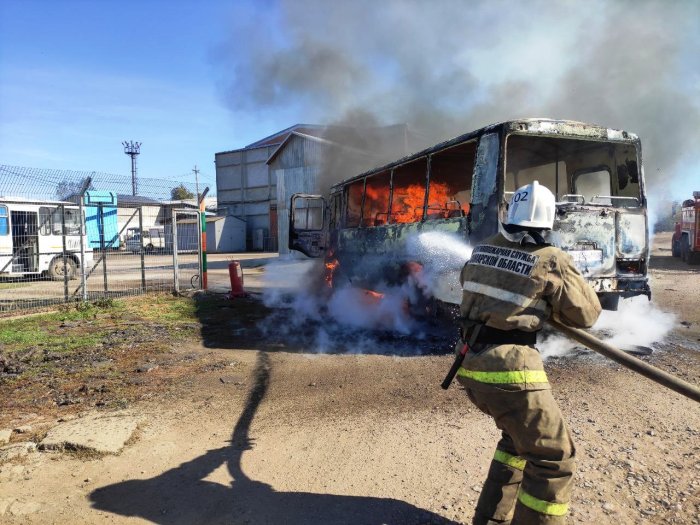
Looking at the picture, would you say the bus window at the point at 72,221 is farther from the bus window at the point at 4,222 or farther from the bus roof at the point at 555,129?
the bus roof at the point at 555,129

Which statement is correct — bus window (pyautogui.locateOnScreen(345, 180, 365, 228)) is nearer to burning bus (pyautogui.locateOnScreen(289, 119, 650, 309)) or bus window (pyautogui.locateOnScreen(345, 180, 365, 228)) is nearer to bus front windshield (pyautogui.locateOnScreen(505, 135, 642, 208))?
burning bus (pyautogui.locateOnScreen(289, 119, 650, 309))

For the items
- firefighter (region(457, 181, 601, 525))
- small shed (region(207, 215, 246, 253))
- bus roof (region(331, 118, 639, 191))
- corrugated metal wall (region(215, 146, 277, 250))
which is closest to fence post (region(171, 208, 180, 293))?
bus roof (region(331, 118, 639, 191))

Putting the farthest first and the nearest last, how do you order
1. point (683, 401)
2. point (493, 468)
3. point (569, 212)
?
point (569, 212) → point (683, 401) → point (493, 468)

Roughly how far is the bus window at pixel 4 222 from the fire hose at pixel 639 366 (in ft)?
38.2

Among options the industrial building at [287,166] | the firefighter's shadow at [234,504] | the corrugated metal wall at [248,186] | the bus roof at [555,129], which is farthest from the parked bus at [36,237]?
the corrugated metal wall at [248,186]

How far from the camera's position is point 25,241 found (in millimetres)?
9875

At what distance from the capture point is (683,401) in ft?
12.8

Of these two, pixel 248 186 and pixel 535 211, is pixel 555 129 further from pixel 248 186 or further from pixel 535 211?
pixel 248 186

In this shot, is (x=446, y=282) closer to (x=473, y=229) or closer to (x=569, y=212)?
(x=473, y=229)

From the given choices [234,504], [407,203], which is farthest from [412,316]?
[234,504]

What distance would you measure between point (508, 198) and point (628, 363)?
323 cm

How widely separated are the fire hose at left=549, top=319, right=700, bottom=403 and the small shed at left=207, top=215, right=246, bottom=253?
30.6 metres

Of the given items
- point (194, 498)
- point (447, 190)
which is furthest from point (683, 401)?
point (447, 190)

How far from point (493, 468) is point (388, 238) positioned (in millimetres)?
4835
